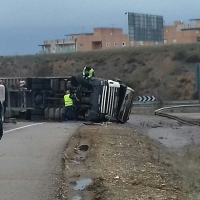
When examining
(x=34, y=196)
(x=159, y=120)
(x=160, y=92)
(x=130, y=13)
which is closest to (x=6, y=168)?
(x=34, y=196)

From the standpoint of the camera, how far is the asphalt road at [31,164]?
11.2m

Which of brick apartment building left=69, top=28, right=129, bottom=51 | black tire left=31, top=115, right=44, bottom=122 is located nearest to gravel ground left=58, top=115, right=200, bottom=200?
black tire left=31, top=115, right=44, bottom=122

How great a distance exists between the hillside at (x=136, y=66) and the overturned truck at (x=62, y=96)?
38.3 m

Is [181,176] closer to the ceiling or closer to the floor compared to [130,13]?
closer to the floor

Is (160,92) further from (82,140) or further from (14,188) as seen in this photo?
(14,188)

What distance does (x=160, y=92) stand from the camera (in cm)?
6850

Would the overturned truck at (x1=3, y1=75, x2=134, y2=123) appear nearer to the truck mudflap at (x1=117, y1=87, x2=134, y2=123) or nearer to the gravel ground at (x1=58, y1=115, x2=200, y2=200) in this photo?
the truck mudflap at (x1=117, y1=87, x2=134, y2=123)

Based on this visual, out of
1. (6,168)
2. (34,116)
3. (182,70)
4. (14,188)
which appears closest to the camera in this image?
(14,188)

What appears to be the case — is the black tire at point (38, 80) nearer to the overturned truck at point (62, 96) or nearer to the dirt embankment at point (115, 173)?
the overturned truck at point (62, 96)

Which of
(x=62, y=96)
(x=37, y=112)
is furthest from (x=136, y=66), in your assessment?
(x=37, y=112)

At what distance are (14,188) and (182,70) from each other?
7188 cm

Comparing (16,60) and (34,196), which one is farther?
(16,60)

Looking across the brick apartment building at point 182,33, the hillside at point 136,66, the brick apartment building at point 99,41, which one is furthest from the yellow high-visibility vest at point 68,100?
the brick apartment building at point 99,41

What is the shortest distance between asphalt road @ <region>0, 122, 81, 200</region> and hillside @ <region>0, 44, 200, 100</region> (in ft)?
166
